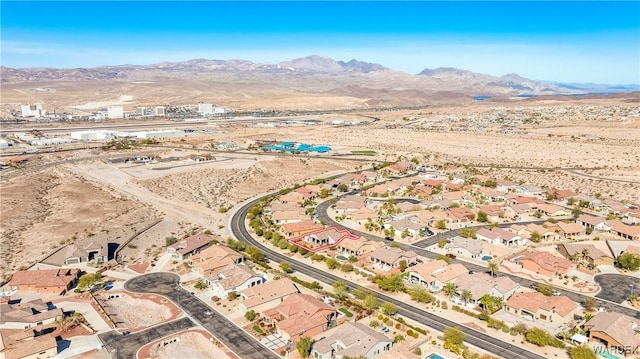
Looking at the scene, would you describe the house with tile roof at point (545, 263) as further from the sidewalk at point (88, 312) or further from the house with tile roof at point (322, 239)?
the sidewalk at point (88, 312)

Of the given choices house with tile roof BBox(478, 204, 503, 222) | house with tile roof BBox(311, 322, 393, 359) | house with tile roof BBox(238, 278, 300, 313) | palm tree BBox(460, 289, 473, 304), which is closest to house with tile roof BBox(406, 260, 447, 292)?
palm tree BBox(460, 289, 473, 304)

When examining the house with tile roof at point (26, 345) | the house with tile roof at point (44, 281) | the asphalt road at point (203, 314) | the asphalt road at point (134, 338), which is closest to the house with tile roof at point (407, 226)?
the asphalt road at point (203, 314)

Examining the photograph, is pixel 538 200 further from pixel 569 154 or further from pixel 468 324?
pixel 569 154

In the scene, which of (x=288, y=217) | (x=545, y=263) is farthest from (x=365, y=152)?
(x=545, y=263)

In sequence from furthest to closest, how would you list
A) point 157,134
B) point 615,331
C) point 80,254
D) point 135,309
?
point 157,134, point 80,254, point 135,309, point 615,331

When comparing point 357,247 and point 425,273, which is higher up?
point 425,273

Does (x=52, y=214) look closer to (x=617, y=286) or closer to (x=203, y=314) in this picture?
(x=203, y=314)

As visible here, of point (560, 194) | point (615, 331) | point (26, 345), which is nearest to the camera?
point (26, 345)
